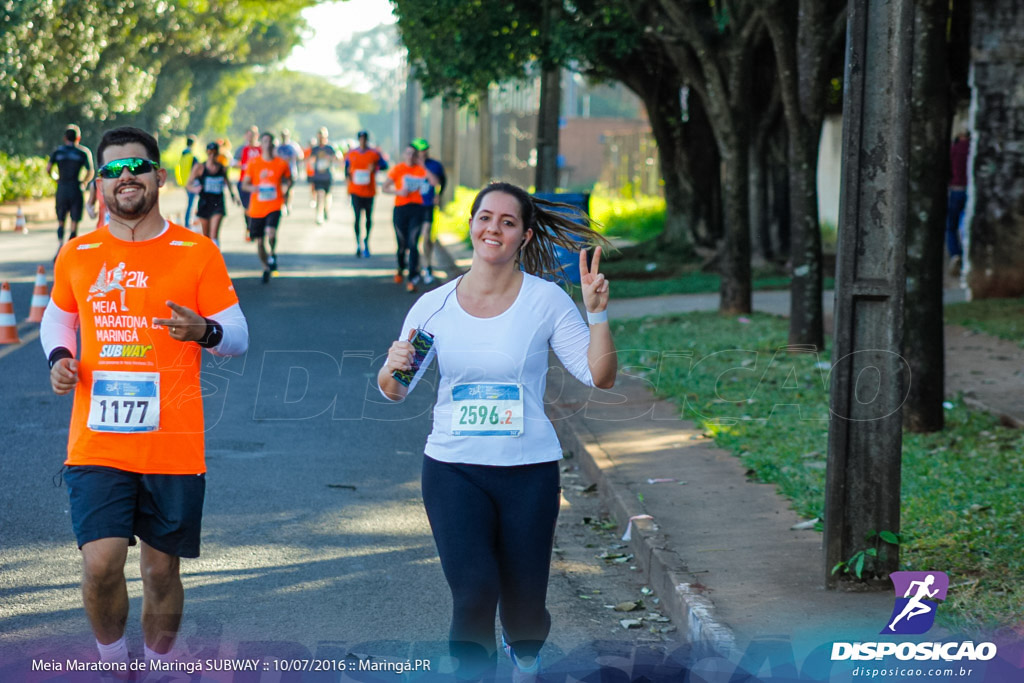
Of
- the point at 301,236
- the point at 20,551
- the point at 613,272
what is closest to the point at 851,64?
the point at 20,551

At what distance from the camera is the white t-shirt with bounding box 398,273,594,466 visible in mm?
4176

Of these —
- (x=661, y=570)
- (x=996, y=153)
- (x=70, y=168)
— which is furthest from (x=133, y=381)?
(x=70, y=168)

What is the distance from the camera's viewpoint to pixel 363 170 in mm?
21062

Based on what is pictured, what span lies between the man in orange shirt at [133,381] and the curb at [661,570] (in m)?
1.98

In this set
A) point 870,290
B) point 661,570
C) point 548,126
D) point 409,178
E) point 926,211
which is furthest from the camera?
point 548,126

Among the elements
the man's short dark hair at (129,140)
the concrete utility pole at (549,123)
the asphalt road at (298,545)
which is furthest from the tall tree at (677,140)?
the man's short dark hair at (129,140)

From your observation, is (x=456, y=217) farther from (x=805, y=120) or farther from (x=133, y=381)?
(x=133, y=381)

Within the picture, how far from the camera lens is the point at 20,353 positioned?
12.2 metres

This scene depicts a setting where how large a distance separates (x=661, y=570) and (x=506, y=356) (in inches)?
85.5

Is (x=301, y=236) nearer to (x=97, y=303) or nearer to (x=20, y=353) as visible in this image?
(x=20, y=353)

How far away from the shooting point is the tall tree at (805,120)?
11242 mm

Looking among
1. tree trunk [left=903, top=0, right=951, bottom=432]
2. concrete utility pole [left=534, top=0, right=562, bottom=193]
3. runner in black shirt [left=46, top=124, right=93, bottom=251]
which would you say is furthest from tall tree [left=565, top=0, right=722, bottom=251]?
tree trunk [left=903, top=0, right=951, bottom=432]

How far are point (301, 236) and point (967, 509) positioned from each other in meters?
23.1

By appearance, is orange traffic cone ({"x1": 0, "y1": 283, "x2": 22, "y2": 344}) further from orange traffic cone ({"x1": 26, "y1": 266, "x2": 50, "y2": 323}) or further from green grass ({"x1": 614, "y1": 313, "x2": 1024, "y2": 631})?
green grass ({"x1": 614, "y1": 313, "x2": 1024, "y2": 631})
